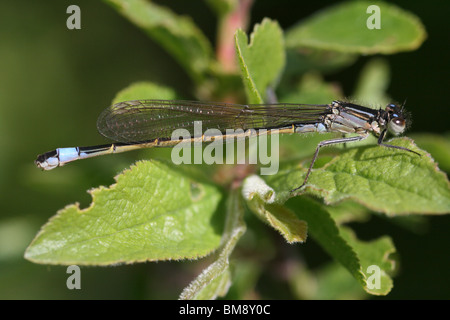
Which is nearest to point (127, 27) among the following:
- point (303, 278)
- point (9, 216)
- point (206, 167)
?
A: point (9, 216)

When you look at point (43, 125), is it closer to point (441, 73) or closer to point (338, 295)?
point (338, 295)

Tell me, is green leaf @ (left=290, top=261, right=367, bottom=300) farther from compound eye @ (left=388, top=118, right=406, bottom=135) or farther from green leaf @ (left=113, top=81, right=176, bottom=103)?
green leaf @ (left=113, top=81, right=176, bottom=103)

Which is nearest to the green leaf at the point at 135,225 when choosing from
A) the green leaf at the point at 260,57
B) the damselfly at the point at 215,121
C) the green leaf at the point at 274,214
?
the green leaf at the point at 274,214

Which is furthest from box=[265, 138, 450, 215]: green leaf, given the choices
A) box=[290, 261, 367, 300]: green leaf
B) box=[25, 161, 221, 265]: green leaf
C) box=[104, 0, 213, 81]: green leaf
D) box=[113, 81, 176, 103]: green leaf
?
box=[290, 261, 367, 300]: green leaf

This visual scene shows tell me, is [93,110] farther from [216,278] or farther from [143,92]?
[216,278]

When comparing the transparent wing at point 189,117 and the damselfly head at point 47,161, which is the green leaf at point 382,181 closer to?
the transparent wing at point 189,117
